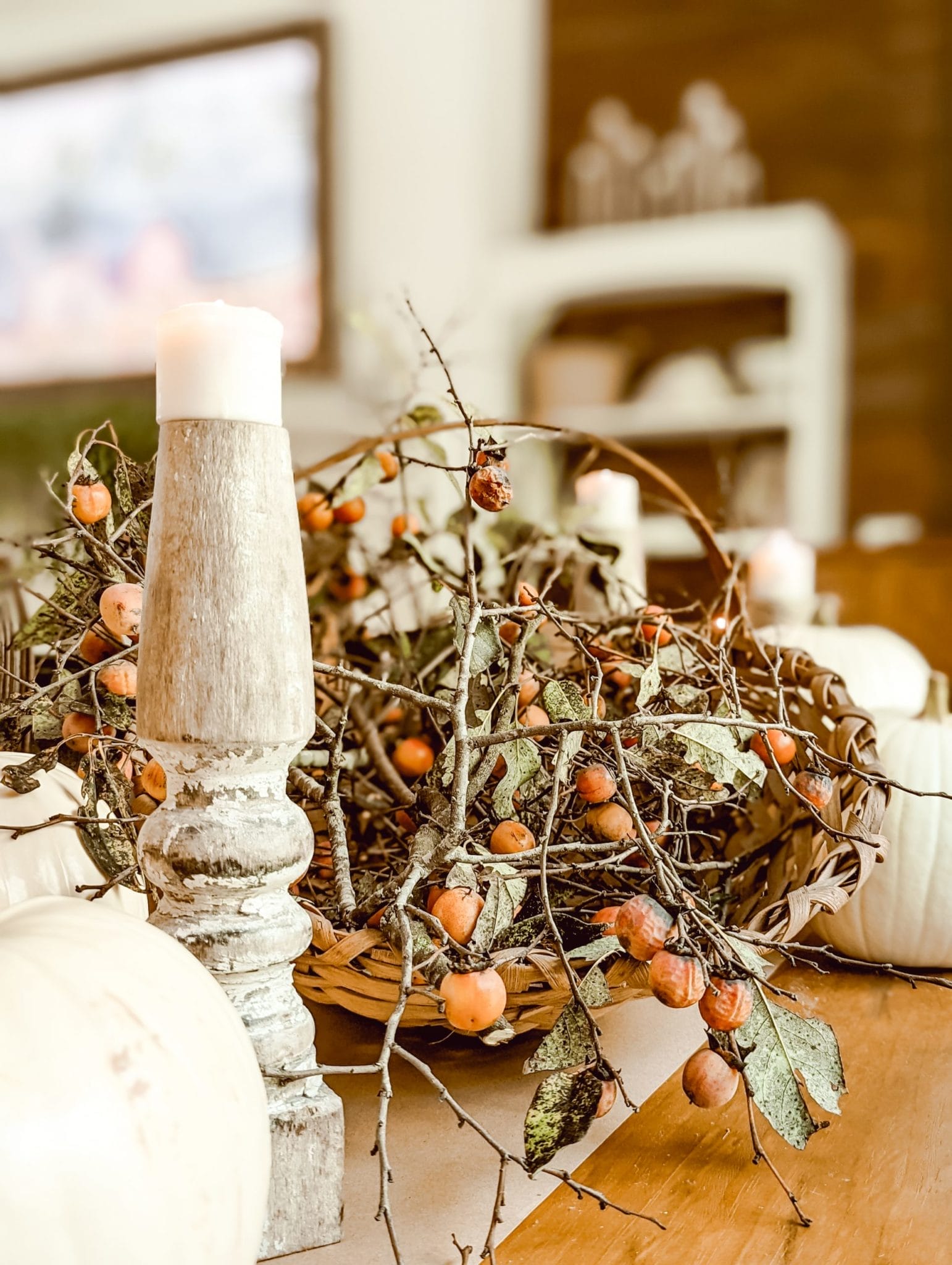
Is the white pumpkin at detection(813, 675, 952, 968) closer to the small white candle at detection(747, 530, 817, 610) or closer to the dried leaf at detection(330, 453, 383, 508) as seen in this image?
the dried leaf at detection(330, 453, 383, 508)

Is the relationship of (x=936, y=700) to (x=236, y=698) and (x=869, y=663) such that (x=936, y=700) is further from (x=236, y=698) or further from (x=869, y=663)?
(x=236, y=698)

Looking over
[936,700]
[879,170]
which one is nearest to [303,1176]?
[936,700]

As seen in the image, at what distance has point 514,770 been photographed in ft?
1.89

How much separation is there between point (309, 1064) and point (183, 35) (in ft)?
15.4

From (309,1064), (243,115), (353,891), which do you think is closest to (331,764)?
(353,891)

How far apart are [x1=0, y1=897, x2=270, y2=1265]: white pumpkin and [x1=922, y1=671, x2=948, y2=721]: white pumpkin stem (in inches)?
29.0

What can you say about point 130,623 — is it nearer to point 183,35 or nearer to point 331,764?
point 331,764

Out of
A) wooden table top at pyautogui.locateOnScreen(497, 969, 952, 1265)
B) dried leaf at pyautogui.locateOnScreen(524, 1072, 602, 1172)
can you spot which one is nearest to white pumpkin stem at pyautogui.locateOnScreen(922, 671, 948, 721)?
wooden table top at pyautogui.locateOnScreen(497, 969, 952, 1265)

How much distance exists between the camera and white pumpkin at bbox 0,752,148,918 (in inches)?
21.6

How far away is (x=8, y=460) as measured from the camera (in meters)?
4.29

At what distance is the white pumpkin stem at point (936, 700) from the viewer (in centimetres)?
96

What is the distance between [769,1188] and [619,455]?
1.91ft

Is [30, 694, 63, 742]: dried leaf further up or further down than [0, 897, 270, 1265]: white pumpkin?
further up

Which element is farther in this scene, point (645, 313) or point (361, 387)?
point (361, 387)
